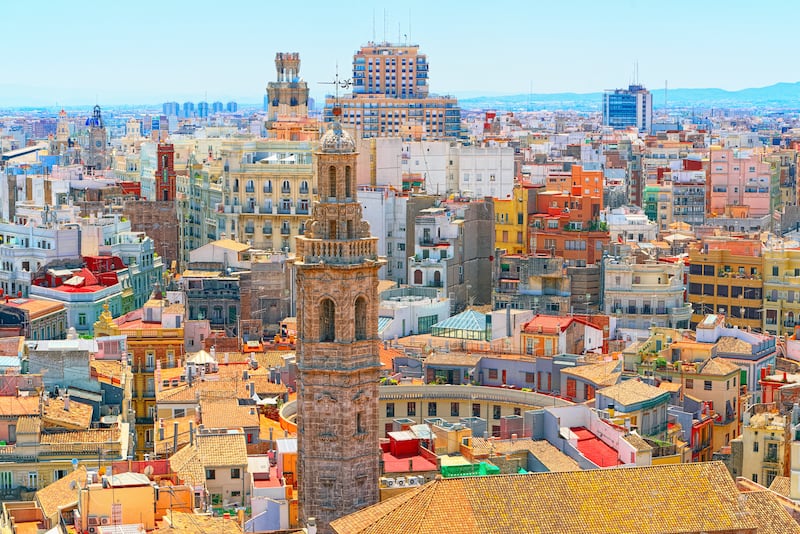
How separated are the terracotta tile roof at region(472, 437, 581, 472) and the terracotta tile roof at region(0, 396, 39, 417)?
633 inches

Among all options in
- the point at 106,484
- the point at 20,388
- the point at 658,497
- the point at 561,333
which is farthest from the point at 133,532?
the point at 561,333

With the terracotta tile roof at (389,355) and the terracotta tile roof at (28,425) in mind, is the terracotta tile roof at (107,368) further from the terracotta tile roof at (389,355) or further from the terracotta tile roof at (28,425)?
the terracotta tile roof at (389,355)

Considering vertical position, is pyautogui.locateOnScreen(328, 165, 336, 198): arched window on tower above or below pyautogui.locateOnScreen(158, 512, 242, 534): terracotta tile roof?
above

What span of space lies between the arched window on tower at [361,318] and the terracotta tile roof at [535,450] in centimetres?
924

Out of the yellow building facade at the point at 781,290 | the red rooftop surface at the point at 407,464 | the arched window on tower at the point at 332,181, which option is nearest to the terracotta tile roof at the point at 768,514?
the red rooftop surface at the point at 407,464

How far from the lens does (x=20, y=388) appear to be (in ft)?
221

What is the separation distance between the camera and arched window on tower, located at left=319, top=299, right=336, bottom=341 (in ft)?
186

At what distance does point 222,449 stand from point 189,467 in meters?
A: 2.34

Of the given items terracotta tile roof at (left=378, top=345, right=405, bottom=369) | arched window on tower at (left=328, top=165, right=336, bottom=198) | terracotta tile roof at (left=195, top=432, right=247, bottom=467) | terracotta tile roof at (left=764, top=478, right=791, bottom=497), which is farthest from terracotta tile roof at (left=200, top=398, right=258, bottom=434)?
terracotta tile roof at (left=764, top=478, right=791, bottom=497)

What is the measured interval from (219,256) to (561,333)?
28169 millimetres

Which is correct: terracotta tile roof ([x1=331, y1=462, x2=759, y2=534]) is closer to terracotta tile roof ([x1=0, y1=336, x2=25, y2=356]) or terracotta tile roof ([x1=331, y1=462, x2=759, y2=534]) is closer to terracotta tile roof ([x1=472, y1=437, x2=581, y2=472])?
terracotta tile roof ([x1=472, y1=437, x2=581, y2=472])

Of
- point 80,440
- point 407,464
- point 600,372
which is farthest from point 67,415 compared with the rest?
point 600,372

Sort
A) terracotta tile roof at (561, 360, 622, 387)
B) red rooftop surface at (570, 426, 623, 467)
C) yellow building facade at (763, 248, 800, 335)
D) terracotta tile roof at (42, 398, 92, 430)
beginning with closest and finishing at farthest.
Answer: terracotta tile roof at (42, 398, 92, 430)
red rooftop surface at (570, 426, 623, 467)
terracotta tile roof at (561, 360, 622, 387)
yellow building facade at (763, 248, 800, 335)

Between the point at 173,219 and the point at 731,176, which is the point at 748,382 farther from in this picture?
the point at 731,176
